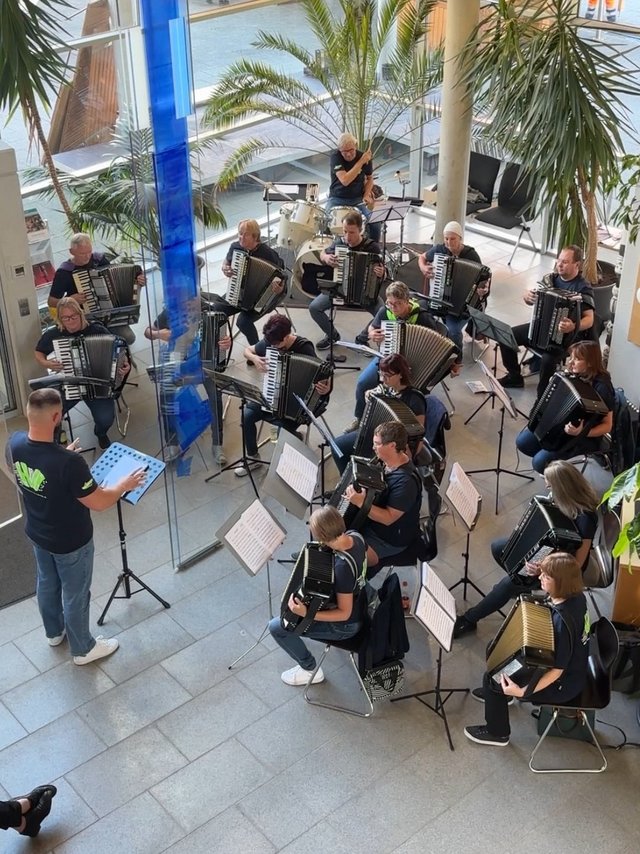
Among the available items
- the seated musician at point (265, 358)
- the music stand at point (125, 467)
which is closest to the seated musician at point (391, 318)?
the seated musician at point (265, 358)

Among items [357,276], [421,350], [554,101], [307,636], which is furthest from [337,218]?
[307,636]

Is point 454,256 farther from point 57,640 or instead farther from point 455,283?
point 57,640

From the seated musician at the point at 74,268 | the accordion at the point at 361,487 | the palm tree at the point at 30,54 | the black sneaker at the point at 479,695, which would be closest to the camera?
the black sneaker at the point at 479,695

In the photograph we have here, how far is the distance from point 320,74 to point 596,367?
5531 millimetres

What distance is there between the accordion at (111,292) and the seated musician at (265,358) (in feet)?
3.98

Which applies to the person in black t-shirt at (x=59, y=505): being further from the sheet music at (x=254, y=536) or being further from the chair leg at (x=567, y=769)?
the chair leg at (x=567, y=769)

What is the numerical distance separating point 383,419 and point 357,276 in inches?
95.0

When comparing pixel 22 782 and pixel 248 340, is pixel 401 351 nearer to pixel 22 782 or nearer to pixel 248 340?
pixel 248 340

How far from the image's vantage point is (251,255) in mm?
9336

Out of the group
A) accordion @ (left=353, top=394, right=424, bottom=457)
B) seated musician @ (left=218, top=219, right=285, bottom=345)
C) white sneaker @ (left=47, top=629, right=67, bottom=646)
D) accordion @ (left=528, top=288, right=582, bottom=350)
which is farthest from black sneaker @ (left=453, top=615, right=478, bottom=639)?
seated musician @ (left=218, top=219, right=285, bottom=345)

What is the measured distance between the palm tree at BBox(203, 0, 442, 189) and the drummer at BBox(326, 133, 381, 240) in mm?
673

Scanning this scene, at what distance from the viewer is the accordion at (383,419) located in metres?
7.16

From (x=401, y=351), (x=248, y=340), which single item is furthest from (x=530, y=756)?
(x=248, y=340)

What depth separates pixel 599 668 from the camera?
588 cm
